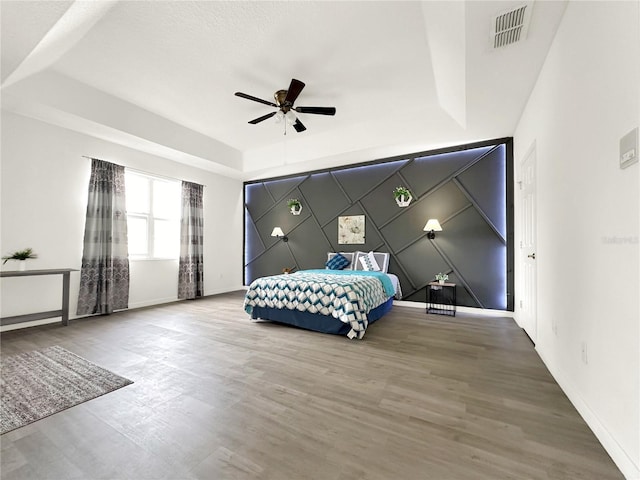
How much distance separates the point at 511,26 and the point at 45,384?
15.2ft

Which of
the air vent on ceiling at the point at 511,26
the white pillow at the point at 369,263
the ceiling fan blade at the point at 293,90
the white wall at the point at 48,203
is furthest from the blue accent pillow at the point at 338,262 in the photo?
the air vent on ceiling at the point at 511,26

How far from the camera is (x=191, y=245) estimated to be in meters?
5.77

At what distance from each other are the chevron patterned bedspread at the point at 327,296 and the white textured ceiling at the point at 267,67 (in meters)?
2.48

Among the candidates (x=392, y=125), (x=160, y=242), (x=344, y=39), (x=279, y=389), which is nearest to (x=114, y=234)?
(x=160, y=242)

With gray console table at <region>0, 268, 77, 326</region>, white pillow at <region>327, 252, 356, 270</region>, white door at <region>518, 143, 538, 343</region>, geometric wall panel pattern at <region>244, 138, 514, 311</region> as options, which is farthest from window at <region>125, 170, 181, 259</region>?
white door at <region>518, 143, 538, 343</region>

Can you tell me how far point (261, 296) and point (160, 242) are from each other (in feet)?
9.63

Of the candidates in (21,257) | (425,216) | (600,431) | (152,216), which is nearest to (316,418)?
(600,431)

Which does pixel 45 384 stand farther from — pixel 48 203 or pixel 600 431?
pixel 600 431

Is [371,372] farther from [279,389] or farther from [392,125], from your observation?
[392,125]

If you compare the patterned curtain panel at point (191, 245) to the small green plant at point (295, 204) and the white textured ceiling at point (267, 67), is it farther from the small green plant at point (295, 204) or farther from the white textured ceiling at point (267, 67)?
the small green plant at point (295, 204)

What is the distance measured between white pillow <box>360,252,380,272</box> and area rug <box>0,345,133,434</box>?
3.72 meters

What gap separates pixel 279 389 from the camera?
2.06m

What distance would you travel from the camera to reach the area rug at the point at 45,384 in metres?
1.81

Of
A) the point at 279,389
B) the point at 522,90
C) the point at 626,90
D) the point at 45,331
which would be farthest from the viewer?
the point at 45,331
